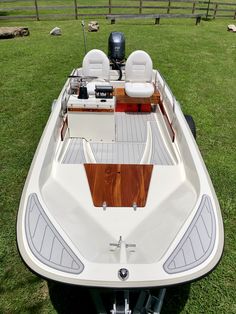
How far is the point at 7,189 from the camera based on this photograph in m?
5.24

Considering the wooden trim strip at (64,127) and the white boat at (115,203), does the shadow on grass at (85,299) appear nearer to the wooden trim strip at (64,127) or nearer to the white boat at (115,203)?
the white boat at (115,203)

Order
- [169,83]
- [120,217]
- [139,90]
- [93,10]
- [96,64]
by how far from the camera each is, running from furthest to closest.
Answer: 1. [93,10]
2. [169,83]
3. [96,64]
4. [139,90]
5. [120,217]

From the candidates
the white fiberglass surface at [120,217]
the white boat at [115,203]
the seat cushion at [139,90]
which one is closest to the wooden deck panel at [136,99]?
the seat cushion at [139,90]

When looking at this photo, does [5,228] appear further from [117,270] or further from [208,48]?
[208,48]

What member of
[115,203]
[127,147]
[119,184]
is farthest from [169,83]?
[115,203]

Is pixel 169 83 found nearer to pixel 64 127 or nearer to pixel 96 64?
pixel 96 64

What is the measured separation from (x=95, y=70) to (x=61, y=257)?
496cm

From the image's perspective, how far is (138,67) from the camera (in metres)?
6.88

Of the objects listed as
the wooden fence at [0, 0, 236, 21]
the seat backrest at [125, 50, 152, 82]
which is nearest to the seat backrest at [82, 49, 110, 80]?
the seat backrest at [125, 50, 152, 82]

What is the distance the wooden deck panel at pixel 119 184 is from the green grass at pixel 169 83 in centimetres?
113

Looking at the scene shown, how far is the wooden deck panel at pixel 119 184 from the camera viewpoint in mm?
3730

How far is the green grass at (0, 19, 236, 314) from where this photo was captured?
363 cm

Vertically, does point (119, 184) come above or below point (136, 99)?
above

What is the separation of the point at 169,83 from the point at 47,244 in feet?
25.9
